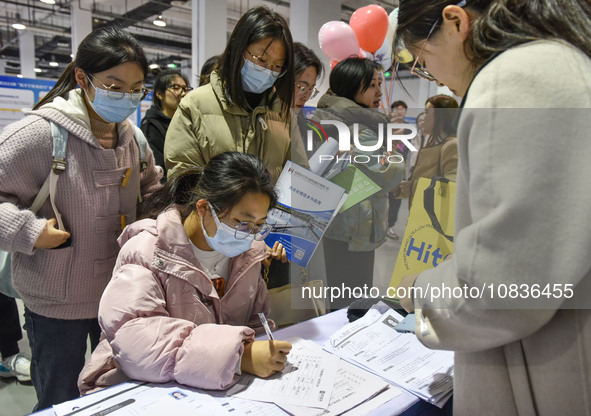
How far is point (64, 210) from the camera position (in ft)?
4.64

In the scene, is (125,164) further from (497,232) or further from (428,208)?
(497,232)

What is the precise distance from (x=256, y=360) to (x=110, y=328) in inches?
14.4

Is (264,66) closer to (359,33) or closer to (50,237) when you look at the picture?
(50,237)

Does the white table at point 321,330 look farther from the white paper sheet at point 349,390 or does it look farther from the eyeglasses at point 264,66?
the eyeglasses at point 264,66

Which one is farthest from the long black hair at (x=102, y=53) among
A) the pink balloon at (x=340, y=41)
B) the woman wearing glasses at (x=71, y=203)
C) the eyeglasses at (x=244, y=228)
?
the pink balloon at (x=340, y=41)

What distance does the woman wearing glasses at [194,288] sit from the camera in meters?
1.04

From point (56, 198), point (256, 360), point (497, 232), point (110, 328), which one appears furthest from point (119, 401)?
point (497, 232)

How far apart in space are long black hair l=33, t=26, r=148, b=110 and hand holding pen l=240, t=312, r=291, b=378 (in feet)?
3.34

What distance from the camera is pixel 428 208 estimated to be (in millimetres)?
1442

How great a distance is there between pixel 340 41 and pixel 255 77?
5.39ft

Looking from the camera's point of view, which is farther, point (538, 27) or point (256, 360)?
point (256, 360)

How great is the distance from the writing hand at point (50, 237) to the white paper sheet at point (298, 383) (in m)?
0.73

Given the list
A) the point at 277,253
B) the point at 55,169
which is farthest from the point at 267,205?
the point at 55,169

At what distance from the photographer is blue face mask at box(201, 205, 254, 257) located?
132 centimetres
